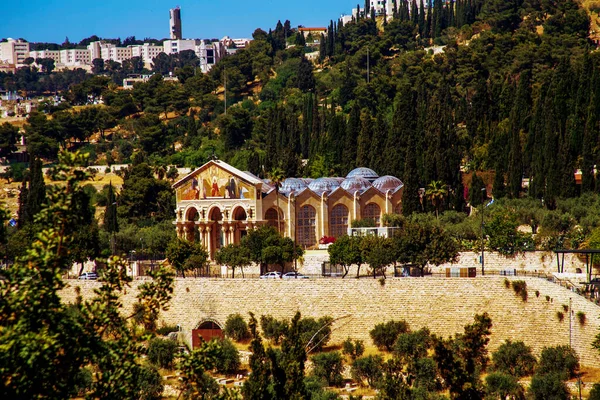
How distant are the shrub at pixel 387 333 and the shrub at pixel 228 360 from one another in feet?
21.2

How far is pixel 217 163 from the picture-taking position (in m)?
70.6

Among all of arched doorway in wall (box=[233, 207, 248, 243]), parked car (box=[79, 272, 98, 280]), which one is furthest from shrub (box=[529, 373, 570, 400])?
arched doorway in wall (box=[233, 207, 248, 243])

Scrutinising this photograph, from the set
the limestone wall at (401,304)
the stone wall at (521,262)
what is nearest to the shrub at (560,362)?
the limestone wall at (401,304)

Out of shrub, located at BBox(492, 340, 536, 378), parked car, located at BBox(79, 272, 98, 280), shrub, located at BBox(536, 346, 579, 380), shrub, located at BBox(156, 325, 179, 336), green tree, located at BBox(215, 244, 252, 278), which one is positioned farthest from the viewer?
green tree, located at BBox(215, 244, 252, 278)

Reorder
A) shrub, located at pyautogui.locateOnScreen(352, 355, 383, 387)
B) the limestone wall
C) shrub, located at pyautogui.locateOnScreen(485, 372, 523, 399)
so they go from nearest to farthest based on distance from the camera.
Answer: shrub, located at pyautogui.locateOnScreen(485, 372, 523, 399) < shrub, located at pyautogui.locateOnScreen(352, 355, 383, 387) < the limestone wall

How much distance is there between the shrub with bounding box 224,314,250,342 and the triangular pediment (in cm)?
1911

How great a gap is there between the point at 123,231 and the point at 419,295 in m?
30.3

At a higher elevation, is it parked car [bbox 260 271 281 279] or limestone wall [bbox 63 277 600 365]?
parked car [bbox 260 271 281 279]

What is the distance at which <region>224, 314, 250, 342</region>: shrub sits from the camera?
2012 inches

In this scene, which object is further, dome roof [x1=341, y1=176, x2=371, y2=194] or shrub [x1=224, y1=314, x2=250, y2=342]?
dome roof [x1=341, y1=176, x2=371, y2=194]

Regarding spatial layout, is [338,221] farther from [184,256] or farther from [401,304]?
[401,304]

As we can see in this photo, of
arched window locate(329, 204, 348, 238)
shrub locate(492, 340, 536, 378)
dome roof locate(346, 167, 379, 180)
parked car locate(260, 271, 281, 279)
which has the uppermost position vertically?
dome roof locate(346, 167, 379, 180)

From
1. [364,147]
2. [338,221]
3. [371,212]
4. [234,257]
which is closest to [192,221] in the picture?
[338,221]

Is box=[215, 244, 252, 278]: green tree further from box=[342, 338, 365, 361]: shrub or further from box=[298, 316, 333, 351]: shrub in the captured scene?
box=[342, 338, 365, 361]: shrub
